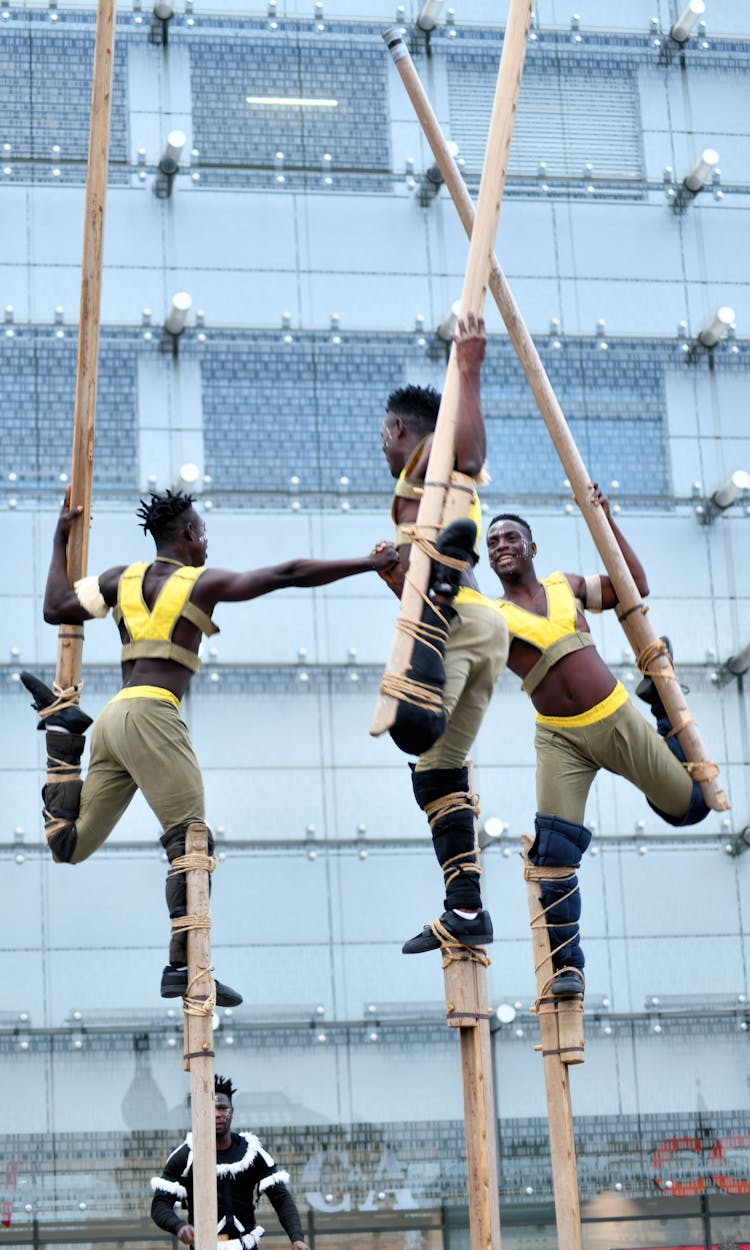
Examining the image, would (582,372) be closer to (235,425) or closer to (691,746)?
(235,425)

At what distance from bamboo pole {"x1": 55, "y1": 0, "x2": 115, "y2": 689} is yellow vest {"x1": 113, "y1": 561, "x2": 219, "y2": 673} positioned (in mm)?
360

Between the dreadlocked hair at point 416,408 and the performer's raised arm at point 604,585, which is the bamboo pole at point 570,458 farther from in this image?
the dreadlocked hair at point 416,408

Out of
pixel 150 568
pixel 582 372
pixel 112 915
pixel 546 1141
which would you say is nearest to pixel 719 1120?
pixel 546 1141

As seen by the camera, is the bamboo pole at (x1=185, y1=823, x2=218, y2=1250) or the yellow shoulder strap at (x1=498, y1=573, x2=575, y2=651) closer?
the bamboo pole at (x1=185, y1=823, x2=218, y2=1250)

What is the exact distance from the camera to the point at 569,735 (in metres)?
8.53

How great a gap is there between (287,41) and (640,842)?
561cm

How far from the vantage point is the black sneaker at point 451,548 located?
7.06m

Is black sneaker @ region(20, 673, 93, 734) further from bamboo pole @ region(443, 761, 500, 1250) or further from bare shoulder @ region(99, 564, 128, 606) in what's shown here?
bamboo pole @ region(443, 761, 500, 1250)

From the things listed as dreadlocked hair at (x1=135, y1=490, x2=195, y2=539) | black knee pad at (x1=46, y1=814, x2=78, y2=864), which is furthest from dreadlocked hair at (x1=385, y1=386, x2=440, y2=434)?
black knee pad at (x1=46, y1=814, x2=78, y2=864)

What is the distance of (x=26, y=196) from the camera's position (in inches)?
534

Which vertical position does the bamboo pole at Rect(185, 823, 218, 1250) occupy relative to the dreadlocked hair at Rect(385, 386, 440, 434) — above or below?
below

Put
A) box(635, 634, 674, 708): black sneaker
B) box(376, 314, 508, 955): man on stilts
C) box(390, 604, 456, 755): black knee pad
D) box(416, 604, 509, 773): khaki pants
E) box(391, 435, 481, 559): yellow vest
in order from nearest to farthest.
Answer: box(390, 604, 456, 755): black knee pad, box(376, 314, 508, 955): man on stilts, box(391, 435, 481, 559): yellow vest, box(416, 604, 509, 773): khaki pants, box(635, 634, 674, 708): black sneaker

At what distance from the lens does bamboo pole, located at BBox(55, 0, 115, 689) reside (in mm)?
8336

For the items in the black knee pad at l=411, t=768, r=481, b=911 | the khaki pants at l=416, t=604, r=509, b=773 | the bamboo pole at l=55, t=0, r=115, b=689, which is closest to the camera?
the khaki pants at l=416, t=604, r=509, b=773
